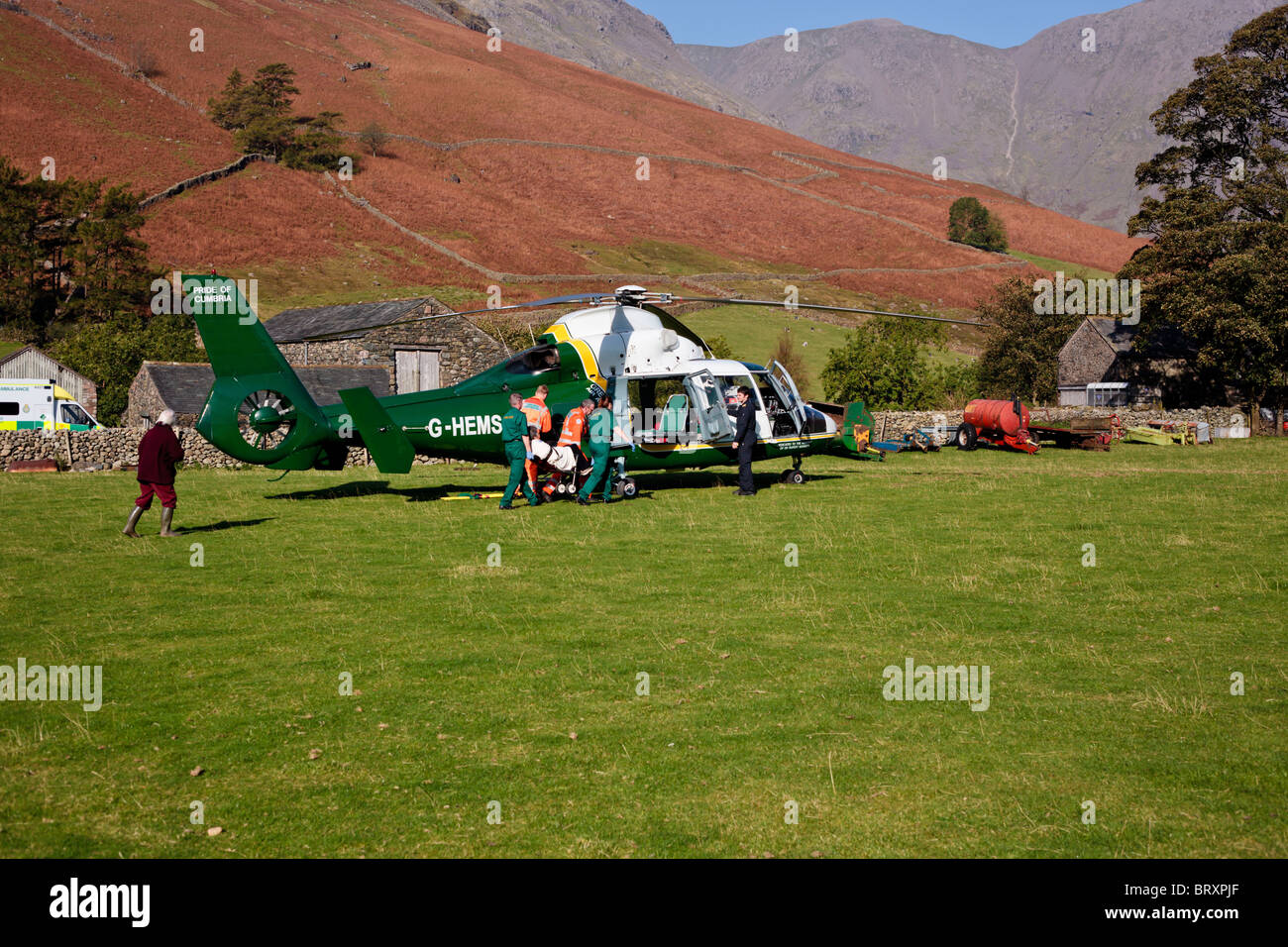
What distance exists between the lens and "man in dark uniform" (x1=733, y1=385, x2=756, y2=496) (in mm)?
20859

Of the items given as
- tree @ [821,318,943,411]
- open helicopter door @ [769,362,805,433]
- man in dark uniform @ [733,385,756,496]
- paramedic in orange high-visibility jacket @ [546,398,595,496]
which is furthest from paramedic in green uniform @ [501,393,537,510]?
tree @ [821,318,943,411]

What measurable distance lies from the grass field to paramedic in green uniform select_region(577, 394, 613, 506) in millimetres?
2954

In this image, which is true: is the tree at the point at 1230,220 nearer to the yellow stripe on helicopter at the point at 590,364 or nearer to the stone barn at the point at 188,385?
the stone barn at the point at 188,385

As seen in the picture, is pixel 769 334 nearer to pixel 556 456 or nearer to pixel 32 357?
pixel 32 357

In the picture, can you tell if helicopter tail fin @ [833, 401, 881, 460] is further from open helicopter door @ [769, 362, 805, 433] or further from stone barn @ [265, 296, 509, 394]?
stone barn @ [265, 296, 509, 394]

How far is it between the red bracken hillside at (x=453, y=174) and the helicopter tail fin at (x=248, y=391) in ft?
193

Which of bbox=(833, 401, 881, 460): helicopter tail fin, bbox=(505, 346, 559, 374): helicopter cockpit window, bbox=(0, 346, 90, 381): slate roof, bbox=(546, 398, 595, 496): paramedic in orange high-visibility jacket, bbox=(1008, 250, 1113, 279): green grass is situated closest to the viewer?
bbox=(546, 398, 595, 496): paramedic in orange high-visibility jacket

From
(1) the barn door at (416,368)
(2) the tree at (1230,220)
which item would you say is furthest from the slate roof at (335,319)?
(2) the tree at (1230,220)

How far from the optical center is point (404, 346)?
44188mm

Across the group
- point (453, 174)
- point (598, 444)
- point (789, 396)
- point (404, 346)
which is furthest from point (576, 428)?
point (453, 174)

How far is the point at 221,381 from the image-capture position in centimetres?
1791

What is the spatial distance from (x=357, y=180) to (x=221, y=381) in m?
93.3

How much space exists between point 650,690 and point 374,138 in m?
118
